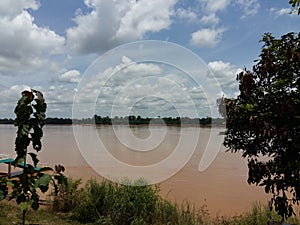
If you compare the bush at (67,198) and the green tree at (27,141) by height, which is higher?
the green tree at (27,141)

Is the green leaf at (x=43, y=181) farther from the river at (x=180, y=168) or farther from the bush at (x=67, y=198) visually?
the river at (x=180, y=168)

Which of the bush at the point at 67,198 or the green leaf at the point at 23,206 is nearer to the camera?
the green leaf at the point at 23,206

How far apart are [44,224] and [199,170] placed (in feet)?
35.6

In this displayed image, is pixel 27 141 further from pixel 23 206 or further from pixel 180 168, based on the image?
pixel 180 168

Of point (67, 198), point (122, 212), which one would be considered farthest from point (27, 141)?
point (67, 198)

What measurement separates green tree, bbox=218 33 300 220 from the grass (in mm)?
2011

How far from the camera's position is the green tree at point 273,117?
116 inches

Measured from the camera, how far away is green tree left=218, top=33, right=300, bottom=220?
2949mm

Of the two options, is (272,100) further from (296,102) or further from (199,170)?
(199,170)

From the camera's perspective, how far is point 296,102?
2930 millimetres

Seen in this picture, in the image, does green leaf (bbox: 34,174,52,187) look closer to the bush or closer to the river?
the bush

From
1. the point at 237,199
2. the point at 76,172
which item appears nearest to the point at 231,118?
the point at 237,199

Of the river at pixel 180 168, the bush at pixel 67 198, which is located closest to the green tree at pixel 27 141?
the bush at pixel 67 198

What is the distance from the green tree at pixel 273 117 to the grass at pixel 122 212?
2011 millimetres
